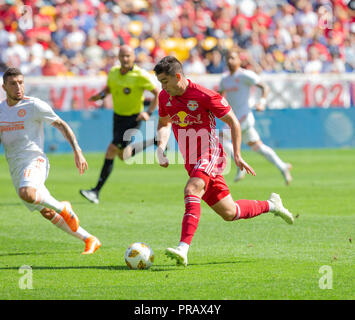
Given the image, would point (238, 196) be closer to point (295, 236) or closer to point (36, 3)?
point (295, 236)

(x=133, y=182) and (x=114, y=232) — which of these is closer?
(x=114, y=232)

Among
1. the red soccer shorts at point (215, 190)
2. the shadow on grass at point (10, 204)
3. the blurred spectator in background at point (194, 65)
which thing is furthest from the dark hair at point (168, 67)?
the blurred spectator in background at point (194, 65)

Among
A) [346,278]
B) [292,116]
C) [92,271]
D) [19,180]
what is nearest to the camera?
[346,278]

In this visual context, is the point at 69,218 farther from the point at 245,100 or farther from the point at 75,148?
the point at 245,100

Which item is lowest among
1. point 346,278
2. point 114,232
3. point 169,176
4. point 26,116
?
point 169,176

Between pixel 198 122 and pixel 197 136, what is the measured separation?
167 millimetres

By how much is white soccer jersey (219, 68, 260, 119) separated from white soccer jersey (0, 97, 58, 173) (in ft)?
23.8

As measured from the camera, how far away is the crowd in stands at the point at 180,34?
24.6m

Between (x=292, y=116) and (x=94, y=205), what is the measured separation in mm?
12323

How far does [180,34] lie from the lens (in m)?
27.0

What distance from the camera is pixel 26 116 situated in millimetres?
8852

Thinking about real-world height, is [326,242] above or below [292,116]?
above
